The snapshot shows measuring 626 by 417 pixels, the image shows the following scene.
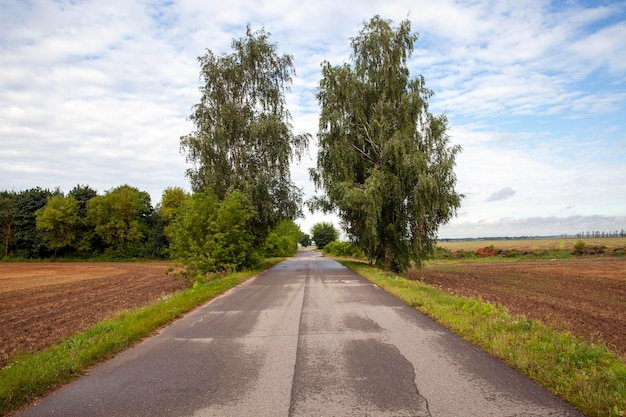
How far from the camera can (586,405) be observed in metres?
3.91

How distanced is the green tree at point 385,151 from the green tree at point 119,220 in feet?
137

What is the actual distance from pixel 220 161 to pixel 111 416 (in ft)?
74.3

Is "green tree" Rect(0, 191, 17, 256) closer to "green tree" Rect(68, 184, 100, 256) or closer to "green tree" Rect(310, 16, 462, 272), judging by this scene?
"green tree" Rect(68, 184, 100, 256)

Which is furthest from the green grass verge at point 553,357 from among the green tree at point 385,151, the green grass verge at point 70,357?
the green tree at point 385,151

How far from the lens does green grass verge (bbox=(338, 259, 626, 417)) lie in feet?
13.4

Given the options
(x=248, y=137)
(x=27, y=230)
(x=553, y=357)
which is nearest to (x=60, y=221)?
(x=27, y=230)

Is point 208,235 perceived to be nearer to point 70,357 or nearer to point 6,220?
point 70,357

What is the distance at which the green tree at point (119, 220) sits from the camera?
183 feet

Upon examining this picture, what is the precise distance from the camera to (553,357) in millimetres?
5418

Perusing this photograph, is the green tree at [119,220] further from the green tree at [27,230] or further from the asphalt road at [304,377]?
the asphalt road at [304,377]

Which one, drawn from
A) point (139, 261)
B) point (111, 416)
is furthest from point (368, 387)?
point (139, 261)

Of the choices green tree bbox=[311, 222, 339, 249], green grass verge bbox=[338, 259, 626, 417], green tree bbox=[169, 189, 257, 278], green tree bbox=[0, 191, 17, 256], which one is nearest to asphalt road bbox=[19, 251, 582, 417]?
green grass verge bbox=[338, 259, 626, 417]

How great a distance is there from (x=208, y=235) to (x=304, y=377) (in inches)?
654

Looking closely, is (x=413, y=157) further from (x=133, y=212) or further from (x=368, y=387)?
(x=133, y=212)
